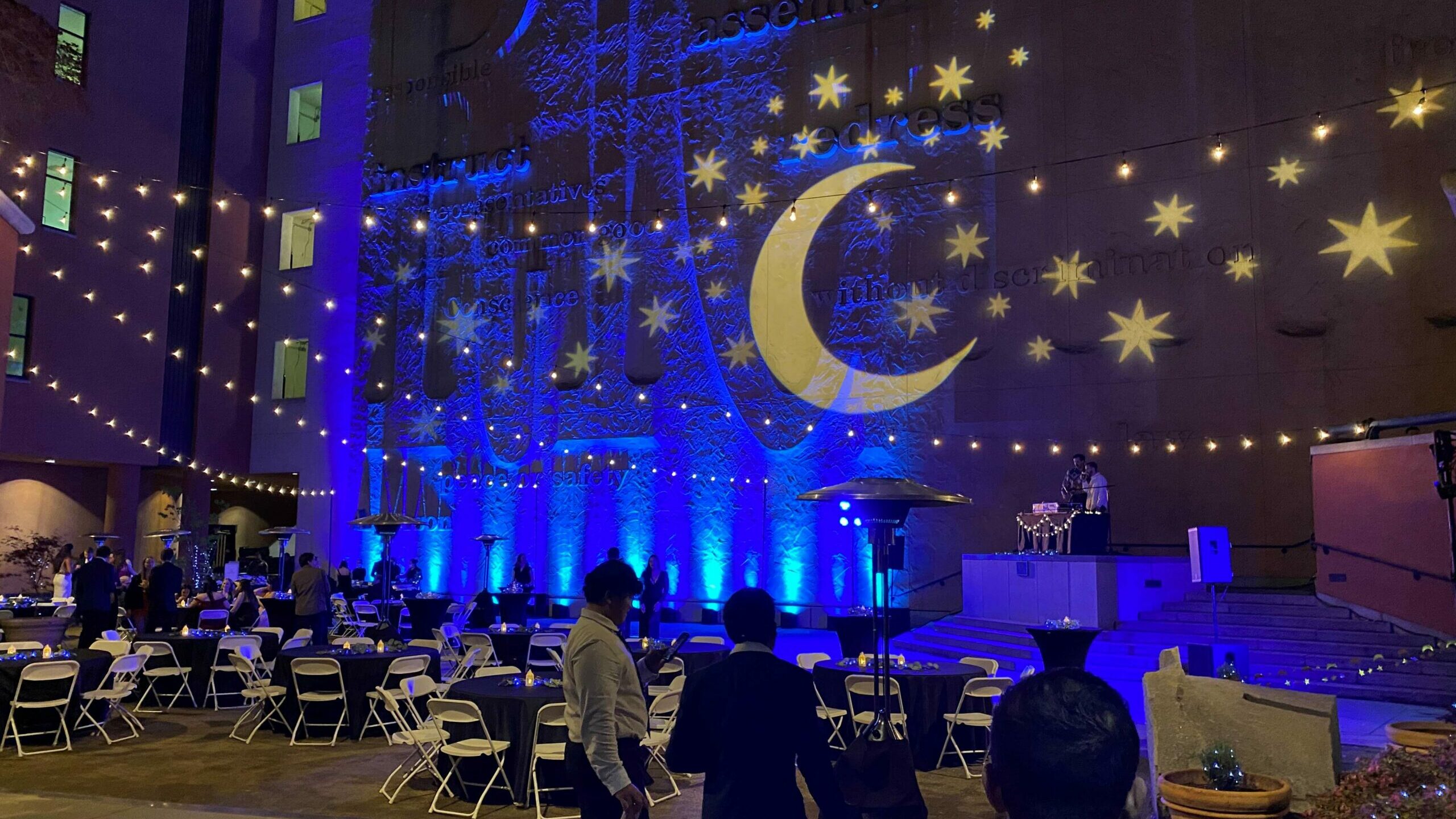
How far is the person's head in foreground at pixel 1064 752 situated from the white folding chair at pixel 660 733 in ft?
14.6

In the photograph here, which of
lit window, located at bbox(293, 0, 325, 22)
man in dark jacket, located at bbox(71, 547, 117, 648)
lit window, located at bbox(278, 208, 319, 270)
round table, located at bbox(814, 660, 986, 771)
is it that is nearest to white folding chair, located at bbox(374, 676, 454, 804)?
round table, located at bbox(814, 660, 986, 771)

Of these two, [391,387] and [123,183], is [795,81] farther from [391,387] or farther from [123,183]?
[123,183]

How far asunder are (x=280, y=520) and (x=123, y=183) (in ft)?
27.9

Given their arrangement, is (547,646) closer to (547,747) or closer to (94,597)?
(547,747)


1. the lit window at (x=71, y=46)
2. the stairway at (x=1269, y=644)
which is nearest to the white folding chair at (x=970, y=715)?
the stairway at (x=1269, y=644)

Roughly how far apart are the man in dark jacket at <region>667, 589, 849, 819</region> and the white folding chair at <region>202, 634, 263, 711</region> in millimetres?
7484

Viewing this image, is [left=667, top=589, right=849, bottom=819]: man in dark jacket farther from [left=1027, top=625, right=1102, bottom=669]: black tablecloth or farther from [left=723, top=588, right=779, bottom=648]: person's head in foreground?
[left=1027, top=625, right=1102, bottom=669]: black tablecloth

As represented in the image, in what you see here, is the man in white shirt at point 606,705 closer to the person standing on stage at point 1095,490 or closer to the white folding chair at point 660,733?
the white folding chair at point 660,733

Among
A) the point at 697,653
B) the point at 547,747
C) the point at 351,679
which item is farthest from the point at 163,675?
the point at 547,747

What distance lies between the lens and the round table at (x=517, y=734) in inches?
242

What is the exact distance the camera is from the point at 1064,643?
8.20 m

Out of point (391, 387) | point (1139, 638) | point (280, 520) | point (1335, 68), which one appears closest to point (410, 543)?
point (391, 387)

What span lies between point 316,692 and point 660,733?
3.17 m

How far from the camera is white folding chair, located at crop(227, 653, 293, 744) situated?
26.6 feet
